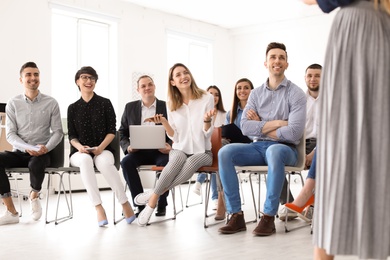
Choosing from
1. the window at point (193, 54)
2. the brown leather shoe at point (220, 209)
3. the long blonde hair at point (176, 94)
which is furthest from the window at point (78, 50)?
the brown leather shoe at point (220, 209)

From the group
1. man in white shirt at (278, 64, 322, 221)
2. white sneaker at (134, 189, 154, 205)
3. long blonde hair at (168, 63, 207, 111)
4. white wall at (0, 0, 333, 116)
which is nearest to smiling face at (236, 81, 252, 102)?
man in white shirt at (278, 64, 322, 221)

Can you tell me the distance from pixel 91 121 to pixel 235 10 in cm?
593

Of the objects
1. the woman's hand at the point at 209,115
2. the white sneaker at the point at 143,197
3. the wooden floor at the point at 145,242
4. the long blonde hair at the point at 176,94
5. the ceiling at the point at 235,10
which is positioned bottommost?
the wooden floor at the point at 145,242

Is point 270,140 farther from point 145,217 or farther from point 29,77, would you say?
point 29,77

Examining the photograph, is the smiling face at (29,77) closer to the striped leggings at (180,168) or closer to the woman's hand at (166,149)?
the woman's hand at (166,149)

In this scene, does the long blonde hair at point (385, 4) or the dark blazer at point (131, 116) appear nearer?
the long blonde hair at point (385, 4)

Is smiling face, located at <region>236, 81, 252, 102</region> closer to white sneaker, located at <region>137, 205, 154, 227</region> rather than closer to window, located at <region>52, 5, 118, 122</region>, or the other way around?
white sneaker, located at <region>137, 205, 154, 227</region>

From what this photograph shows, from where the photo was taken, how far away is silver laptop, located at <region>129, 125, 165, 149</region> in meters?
4.21

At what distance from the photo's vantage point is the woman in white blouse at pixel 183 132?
3920 mm

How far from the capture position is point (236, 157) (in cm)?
365

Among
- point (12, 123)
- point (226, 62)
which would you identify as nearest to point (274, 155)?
point (12, 123)

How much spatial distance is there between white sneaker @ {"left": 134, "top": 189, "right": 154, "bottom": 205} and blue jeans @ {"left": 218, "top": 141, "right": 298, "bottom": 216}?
2.22 ft

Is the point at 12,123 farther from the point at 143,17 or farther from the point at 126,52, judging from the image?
the point at 143,17

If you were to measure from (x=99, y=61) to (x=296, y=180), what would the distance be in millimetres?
3984
